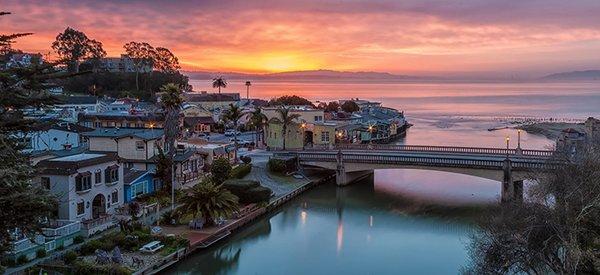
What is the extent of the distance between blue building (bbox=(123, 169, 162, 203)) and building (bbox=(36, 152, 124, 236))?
1.31m

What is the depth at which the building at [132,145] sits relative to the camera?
43625mm

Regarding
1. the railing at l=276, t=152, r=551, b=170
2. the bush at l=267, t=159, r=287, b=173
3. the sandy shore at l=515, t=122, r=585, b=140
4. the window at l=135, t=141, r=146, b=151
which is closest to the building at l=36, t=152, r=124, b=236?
the window at l=135, t=141, r=146, b=151

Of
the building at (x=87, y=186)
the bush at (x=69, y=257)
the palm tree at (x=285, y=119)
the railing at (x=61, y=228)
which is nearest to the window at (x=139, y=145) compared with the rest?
the building at (x=87, y=186)

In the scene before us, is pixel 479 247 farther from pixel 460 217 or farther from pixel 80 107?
pixel 80 107

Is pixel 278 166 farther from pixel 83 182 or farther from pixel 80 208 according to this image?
pixel 80 208

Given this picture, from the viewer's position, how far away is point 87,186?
34.1 metres

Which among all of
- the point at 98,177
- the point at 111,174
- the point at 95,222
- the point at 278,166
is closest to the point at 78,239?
the point at 95,222

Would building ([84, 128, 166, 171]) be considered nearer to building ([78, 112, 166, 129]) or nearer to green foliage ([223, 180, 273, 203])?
green foliage ([223, 180, 273, 203])

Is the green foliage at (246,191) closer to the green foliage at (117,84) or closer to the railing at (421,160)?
the railing at (421,160)

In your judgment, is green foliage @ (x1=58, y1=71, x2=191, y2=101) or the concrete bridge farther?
green foliage @ (x1=58, y1=71, x2=191, y2=101)

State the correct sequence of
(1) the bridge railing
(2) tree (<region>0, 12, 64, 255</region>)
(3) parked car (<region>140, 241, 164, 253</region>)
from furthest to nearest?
(1) the bridge railing → (3) parked car (<region>140, 241, 164, 253</region>) → (2) tree (<region>0, 12, 64, 255</region>)

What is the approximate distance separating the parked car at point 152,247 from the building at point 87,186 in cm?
391

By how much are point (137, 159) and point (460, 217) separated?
78.8 ft

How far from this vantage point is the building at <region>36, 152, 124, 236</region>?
32.3 metres
